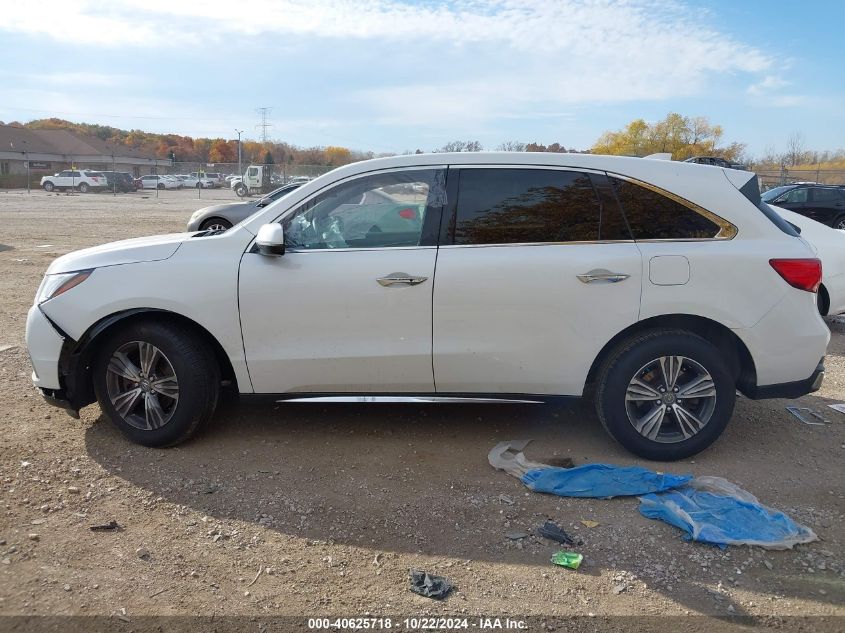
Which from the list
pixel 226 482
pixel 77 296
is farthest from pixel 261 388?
pixel 77 296

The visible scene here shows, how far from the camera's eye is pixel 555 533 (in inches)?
135

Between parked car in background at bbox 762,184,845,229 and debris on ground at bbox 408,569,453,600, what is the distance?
748 inches

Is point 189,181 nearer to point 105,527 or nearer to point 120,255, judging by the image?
point 120,255

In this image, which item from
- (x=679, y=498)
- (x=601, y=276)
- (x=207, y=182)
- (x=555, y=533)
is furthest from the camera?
(x=207, y=182)

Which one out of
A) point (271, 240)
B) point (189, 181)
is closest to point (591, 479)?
point (271, 240)

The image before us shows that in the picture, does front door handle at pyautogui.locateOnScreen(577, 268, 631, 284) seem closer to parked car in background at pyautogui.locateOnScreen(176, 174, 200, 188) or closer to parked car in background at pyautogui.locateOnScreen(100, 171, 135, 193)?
parked car in background at pyautogui.locateOnScreen(100, 171, 135, 193)

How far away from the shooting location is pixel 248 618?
2.80m

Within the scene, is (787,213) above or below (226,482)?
above

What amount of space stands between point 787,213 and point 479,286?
5418 mm

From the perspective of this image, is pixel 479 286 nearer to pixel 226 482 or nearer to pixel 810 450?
pixel 226 482

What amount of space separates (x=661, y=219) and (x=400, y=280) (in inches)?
62.7

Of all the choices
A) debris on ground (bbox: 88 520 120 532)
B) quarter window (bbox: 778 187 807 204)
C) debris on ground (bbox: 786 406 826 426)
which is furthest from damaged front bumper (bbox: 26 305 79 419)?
quarter window (bbox: 778 187 807 204)

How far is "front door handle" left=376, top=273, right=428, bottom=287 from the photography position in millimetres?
4059

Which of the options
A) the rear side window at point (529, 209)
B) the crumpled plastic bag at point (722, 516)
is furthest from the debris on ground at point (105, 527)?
the crumpled plastic bag at point (722, 516)
